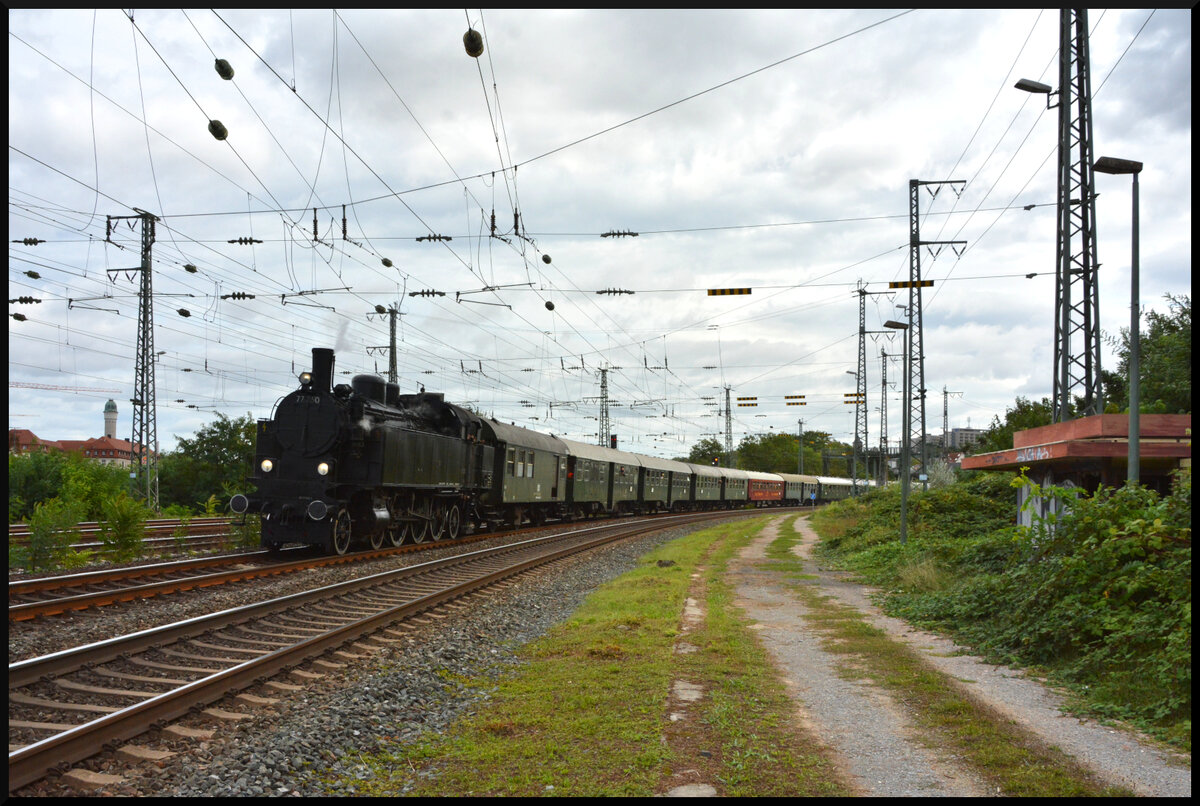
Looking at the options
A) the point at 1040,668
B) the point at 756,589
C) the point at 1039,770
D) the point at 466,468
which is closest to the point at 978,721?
the point at 1039,770

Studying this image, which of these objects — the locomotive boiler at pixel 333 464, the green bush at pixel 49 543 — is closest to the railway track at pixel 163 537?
the green bush at pixel 49 543

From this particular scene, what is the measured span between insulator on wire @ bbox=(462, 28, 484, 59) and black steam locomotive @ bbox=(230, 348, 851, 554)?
10.3 m

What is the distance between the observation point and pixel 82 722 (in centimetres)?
638

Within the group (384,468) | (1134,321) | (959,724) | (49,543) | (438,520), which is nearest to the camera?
(959,724)

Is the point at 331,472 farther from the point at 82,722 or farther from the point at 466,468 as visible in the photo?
the point at 82,722

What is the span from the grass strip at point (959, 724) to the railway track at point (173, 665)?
5459mm

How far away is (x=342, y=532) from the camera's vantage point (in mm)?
18922

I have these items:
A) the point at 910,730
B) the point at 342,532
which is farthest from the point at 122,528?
the point at 910,730

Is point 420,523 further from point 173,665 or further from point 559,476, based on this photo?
point 173,665

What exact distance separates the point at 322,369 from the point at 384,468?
2.58 meters

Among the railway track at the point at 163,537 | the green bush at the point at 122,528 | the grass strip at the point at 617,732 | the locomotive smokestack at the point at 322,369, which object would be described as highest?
the locomotive smokestack at the point at 322,369

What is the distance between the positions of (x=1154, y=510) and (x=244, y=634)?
10004mm

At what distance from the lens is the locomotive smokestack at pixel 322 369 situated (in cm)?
1875

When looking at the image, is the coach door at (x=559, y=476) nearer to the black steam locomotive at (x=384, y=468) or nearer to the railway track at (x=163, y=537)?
the black steam locomotive at (x=384, y=468)
